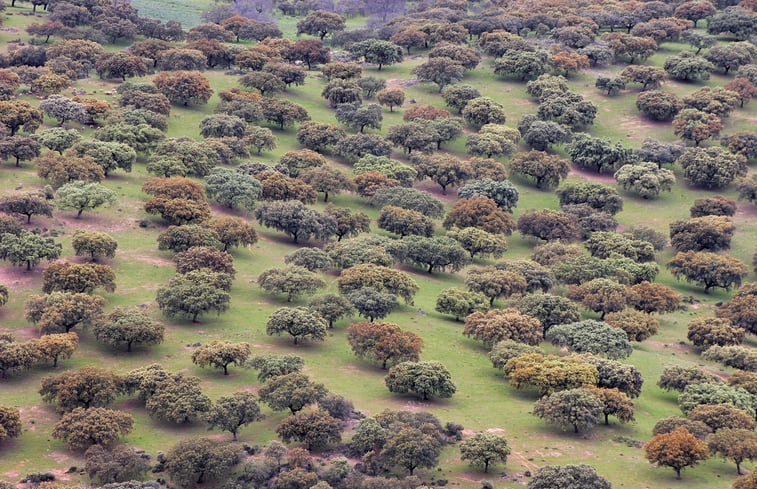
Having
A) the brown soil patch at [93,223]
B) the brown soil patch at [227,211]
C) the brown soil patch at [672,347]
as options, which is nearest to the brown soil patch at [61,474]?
the brown soil patch at [93,223]

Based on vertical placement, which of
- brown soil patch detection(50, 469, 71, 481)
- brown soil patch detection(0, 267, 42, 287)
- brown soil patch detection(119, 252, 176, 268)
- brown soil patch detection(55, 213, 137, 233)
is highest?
brown soil patch detection(55, 213, 137, 233)

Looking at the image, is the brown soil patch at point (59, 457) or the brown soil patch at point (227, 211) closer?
the brown soil patch at point (59, 457)

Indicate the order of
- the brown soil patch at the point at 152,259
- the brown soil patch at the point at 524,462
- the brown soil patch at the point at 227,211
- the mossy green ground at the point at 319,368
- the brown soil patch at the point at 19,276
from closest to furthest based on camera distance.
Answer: the brown soil patch at the point at 524,462
the mossy green ground at the point at 319,368
the brown soil patch at the point at 19,276
the brown soil patch at the point at 152,259
the brown soil patch at the point at 227,211

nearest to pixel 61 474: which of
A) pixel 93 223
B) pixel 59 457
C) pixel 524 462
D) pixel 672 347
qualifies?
pixel 59 457

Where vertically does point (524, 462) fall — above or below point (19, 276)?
above

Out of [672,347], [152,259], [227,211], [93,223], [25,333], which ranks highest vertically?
[227,211]

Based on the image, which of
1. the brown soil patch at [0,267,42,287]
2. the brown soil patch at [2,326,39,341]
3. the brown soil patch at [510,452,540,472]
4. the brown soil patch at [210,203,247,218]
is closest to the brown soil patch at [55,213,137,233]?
the brown soil patch at [210,203,247,218]

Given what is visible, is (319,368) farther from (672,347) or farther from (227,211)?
(227,211)

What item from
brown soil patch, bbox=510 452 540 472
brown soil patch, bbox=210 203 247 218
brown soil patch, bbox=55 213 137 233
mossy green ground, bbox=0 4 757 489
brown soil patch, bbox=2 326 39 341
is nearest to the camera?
brown soil patch, bbox=510 452 540 472

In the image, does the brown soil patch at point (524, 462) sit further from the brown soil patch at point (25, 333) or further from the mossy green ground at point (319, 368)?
the brown soil patch at point (25, 333)

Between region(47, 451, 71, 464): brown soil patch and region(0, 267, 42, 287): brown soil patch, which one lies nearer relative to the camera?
region(47, 451, 71, 464): brown soil patch

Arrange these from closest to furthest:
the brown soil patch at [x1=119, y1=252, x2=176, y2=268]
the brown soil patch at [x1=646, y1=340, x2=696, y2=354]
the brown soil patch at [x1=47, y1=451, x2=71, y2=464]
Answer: the brown soil patch at [x1=47, y1=451, x2=71, y2=464] → the brown soil patch at [x1=646, y1=340, x2=696, y2=354] → the brown soil patch at [x1=119, y1=252, x2=176, y2=268]

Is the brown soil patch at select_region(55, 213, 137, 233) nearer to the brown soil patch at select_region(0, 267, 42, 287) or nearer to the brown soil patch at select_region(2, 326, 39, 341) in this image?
the brown soil patch at select_region(0, 267, 42, 287)
